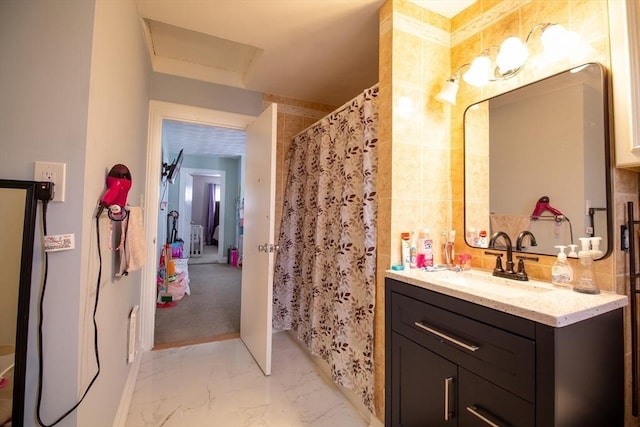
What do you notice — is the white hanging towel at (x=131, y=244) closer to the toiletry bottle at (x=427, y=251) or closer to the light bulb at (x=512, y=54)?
the toiletry bottle at (x=427, y=251)

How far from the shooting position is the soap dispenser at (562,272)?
110cm

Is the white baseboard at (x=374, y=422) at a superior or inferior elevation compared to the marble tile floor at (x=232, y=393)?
superior

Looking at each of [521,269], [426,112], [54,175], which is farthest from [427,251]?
[54,175]

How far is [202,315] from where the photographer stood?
318 centimetres

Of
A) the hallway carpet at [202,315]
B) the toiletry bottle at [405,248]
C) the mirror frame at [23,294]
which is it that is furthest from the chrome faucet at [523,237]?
the hallway carpet at [202,315]

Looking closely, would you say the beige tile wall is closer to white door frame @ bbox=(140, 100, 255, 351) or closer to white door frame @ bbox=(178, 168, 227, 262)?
white door frame @ bbox=(140, 100, 255, 351)

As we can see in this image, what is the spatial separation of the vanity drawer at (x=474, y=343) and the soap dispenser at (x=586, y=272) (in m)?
0.42

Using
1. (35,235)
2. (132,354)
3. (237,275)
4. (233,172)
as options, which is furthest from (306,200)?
(233,172)

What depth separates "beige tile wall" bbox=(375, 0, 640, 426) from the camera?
145cm

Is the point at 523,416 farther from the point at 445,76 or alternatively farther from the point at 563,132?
the point at 445,76

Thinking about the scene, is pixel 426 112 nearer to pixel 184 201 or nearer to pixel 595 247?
pixel 595 247

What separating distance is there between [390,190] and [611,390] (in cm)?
110

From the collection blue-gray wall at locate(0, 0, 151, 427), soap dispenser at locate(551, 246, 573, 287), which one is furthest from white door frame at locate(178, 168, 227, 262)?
soap dispenser at locate(551, 246, 573, 287)

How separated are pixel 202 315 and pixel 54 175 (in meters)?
2.68
